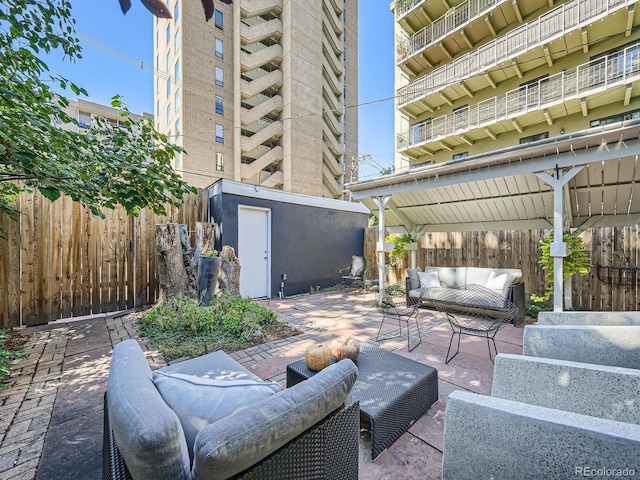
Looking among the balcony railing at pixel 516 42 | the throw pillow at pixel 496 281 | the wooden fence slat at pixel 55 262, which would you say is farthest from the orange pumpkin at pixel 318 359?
the balcony railing at pixel 516 42

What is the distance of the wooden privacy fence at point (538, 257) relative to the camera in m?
4.55

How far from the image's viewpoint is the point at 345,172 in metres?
23.4

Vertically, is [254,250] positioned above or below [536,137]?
below

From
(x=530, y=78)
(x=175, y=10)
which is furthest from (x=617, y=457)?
(x=175, y=10)

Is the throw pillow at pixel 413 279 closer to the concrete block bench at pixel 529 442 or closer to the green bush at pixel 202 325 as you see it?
the green bush at pixel 202 325

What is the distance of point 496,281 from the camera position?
4.90 meters

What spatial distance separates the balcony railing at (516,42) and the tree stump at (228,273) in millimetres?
7917

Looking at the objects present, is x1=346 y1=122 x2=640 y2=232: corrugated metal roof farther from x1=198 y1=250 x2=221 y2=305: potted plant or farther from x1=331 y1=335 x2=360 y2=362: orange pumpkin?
x1=331 y1=335 x2=360 y2=362: orange pumpkin

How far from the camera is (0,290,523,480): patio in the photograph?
1.55 m

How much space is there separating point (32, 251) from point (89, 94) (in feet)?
9.88

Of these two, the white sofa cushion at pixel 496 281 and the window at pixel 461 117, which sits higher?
the window at pixel 461 117

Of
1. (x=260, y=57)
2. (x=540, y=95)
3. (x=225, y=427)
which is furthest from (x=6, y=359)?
(x=260, y=57)

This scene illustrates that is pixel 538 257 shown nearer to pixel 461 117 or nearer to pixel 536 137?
pixel 536 137

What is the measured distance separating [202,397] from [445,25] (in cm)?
1510
